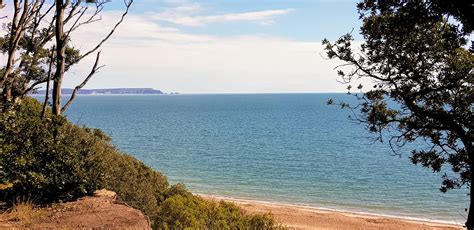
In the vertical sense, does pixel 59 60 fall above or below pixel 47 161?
above

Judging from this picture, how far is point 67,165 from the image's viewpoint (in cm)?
1212

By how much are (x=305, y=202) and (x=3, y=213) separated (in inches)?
1285

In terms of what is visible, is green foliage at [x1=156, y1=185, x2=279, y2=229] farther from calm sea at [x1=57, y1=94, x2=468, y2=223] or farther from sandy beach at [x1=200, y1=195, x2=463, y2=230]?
sandy beach at [x1=200, y1=195, x2=463, y2=230]

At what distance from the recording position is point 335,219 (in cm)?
3247

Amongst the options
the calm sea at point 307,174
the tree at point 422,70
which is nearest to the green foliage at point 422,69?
the tree at point 422,70

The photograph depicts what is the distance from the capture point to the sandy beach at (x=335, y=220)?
30531 mm

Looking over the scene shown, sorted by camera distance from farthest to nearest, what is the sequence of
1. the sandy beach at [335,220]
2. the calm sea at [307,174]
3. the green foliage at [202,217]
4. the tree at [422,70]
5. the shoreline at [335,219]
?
1. the calm sea at [307,174]
2. the shoreline at [335,219]
3. the sandy beach at [335,220]
4. the green foliage at [202,217]
5. the tree at [422,70]

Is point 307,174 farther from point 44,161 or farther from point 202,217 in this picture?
point 44,161

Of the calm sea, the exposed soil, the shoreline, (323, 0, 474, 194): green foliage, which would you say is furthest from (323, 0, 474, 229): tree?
the shoreline

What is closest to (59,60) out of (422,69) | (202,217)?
(202,217)

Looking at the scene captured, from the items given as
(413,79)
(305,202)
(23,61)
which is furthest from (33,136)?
(305,202)

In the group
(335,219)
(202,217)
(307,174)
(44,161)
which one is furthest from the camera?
(307,174)

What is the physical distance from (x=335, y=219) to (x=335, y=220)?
0.32m

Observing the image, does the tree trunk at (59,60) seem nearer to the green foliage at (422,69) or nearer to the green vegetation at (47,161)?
the green vegetation at (47,161)
